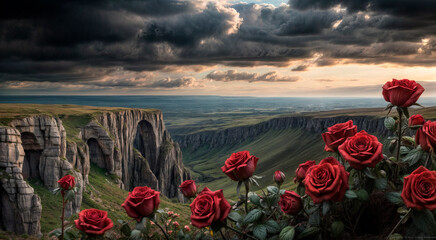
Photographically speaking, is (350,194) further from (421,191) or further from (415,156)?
(415,156)

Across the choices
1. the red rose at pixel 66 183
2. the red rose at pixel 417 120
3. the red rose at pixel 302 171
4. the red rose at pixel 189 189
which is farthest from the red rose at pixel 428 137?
the red rose at pixel 66 183

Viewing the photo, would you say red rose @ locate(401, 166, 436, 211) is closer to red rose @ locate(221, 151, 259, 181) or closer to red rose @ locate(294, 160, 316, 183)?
red rose @ locate(294, 160, 316, 183)

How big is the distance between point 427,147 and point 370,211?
146 centimetres

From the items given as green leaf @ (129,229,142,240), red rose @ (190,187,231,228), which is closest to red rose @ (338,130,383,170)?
red rose @ (190,187,231,228)

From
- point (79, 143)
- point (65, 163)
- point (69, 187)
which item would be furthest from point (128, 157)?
point (69, 187)

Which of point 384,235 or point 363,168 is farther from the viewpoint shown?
point 384,235

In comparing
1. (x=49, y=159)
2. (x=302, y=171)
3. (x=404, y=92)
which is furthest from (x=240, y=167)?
(x=49, y=159)

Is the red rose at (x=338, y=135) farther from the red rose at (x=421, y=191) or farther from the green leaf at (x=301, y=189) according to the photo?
the red rose at (x=421, y=191)

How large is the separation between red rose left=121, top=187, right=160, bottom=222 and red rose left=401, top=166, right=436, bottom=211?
355cm

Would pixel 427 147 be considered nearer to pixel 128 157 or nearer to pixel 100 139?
pixel 100 139

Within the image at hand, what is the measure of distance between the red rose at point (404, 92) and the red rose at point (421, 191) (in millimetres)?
1455

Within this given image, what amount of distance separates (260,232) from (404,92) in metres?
3.18

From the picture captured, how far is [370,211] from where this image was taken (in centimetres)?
477

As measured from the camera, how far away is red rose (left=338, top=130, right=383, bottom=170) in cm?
372
